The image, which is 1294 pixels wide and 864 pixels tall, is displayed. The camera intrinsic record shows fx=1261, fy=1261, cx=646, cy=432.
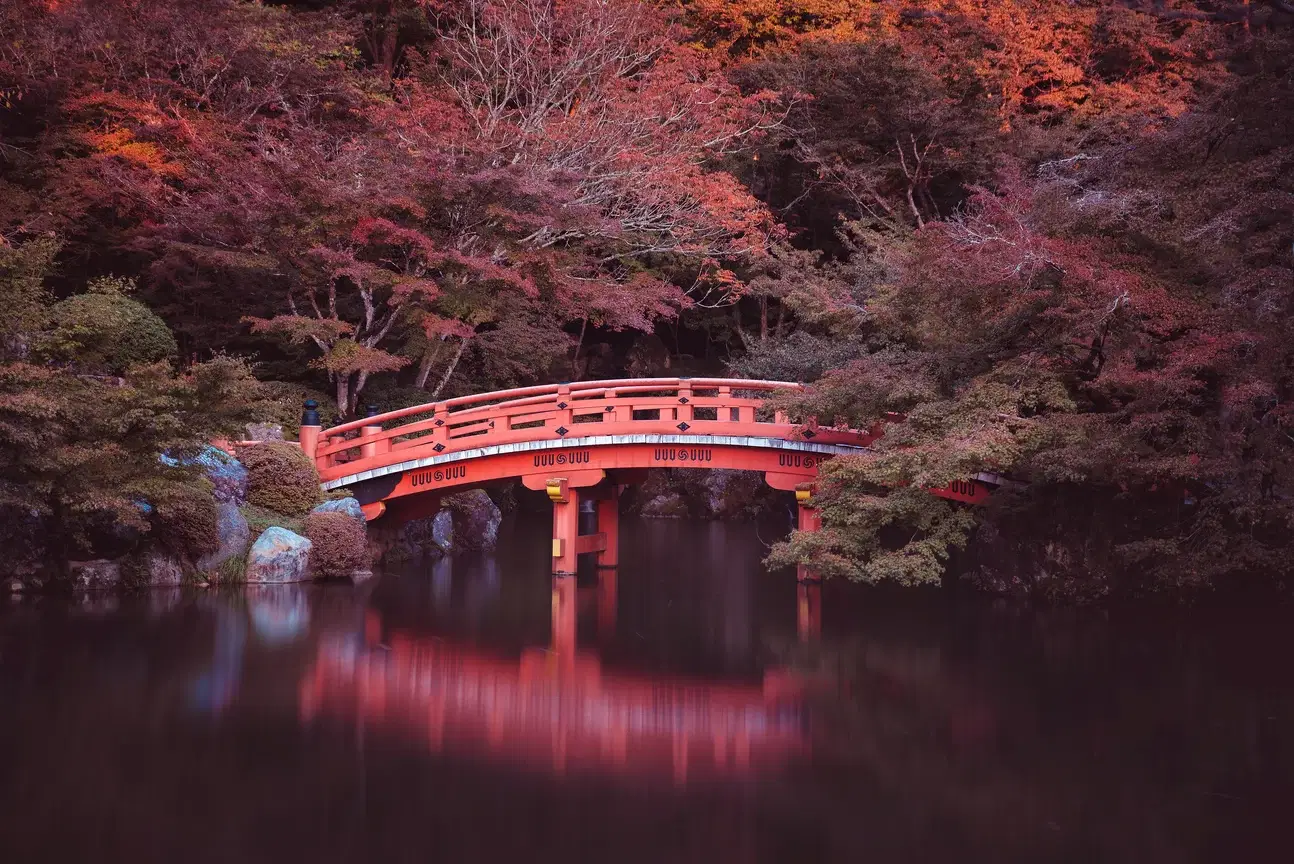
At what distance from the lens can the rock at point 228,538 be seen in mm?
14039

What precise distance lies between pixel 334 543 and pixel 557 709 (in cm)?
694

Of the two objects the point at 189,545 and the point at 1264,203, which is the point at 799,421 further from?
the point at 189,545

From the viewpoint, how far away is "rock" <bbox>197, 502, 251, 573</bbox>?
14.0 m

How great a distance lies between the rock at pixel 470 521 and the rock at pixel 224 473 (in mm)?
4845

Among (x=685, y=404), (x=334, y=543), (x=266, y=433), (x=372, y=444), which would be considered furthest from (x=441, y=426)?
(x=685, y=404)

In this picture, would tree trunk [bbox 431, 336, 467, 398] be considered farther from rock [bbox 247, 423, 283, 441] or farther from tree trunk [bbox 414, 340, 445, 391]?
rock [bbox 247, 423, 283, 441]

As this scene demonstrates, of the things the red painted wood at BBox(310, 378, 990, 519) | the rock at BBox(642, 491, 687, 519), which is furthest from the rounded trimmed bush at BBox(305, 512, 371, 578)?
the rock at BBox(642, 491, 687, 519)

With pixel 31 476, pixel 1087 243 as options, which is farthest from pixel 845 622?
pixel 31 476

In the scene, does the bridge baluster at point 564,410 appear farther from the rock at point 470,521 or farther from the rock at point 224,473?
the rock at point 470,521

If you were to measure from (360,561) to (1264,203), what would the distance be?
34.2 feet

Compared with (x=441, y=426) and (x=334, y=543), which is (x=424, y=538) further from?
(x=334, y=543)

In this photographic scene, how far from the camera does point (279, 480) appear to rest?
48.9 feet

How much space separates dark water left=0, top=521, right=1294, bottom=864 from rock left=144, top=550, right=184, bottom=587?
0.66 meters

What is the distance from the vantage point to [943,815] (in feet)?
21.3
